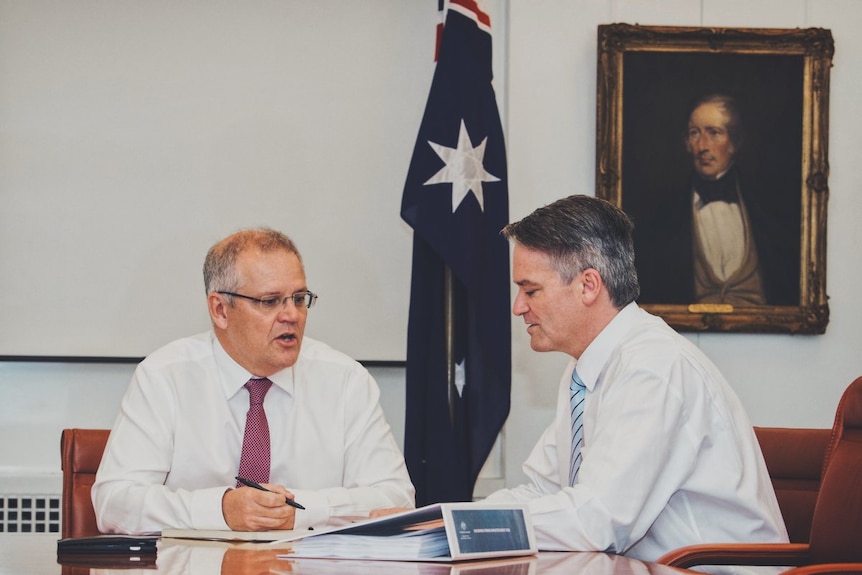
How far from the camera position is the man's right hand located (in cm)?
236

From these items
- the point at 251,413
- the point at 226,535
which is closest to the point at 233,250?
the point at 251,413

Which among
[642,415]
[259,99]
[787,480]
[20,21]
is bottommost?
[787,480]

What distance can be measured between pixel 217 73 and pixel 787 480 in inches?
111

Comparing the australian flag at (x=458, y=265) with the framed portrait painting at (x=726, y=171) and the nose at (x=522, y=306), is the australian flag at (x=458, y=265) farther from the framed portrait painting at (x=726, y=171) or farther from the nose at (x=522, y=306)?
the nose at (x=522, y=306)

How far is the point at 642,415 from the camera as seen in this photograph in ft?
7.13

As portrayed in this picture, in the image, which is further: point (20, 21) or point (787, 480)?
point (20, 21)

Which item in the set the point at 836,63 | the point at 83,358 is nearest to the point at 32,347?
the point at 83,358

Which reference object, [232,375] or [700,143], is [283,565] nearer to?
[232,375]

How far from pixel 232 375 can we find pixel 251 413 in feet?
0.38

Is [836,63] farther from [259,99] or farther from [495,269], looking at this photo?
[259,99]

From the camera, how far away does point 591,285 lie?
96.7 inches

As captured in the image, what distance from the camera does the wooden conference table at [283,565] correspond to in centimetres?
168

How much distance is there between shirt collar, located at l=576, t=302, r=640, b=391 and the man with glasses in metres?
0.66

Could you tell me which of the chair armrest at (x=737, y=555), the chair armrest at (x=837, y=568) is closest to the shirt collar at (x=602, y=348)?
the chair armrest at (x=737, y=555)
